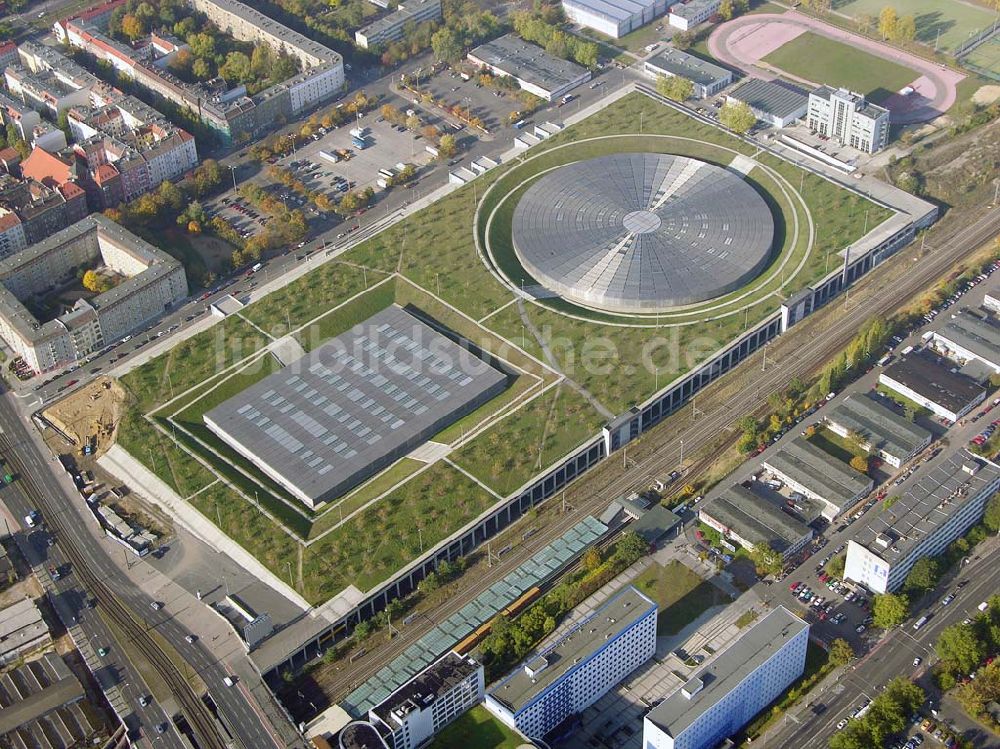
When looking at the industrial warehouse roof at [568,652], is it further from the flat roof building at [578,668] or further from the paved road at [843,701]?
the paved road at [843,701]

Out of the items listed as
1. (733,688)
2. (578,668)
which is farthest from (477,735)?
(733,688)

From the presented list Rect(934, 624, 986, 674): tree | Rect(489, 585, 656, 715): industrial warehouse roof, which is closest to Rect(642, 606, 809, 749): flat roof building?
Rect(489, 585, 656, 715): industrial warehouse roof

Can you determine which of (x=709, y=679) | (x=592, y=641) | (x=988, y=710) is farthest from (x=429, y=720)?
(x=988, y=710)

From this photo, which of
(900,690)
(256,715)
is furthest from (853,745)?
(256,715)

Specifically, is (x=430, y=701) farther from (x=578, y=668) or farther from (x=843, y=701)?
(x=843, y=701)

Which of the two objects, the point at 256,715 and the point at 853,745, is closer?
the point at 853,745

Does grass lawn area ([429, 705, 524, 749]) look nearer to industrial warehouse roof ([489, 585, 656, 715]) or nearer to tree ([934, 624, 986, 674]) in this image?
industrial warehouse roof ([489, 585, 656, 715])

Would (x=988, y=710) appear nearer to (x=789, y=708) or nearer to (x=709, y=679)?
(x=789, y=708)
